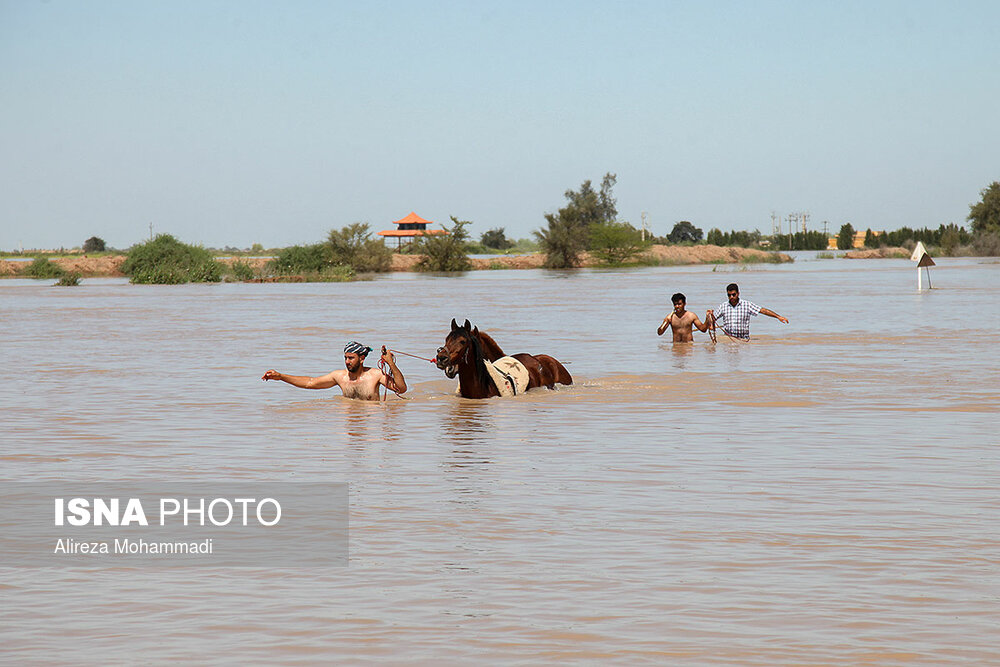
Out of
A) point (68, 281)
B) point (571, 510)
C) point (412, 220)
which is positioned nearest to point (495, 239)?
point (412, 220)

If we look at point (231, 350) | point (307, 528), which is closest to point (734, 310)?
point (231, 350)

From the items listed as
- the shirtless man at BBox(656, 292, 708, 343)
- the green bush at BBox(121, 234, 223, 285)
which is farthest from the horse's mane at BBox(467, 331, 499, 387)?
the green bush at BBox(121, 234, 223, 285)

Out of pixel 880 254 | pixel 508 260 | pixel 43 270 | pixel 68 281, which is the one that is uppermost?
pixel 880 254

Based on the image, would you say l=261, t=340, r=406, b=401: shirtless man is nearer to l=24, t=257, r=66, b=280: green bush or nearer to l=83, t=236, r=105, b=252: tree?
l=24, t=257, r=66, b=280: green bush

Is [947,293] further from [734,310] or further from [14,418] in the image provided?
[14,418]

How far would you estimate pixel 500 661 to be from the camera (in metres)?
5.24

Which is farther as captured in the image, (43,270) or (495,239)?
(495,239)

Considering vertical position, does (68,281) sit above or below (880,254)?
below

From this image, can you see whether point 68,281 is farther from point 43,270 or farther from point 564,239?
point 564,239

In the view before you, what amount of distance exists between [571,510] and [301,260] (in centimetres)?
8583

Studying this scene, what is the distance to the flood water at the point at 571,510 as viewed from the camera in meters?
5.54

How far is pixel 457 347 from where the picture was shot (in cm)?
1356

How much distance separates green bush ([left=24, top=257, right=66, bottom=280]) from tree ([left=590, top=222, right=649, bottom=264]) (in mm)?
50808

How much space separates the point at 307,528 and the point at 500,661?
9.26 feet
